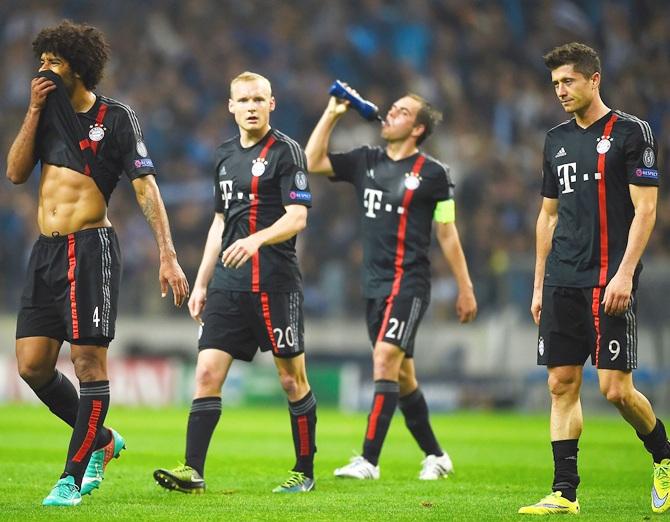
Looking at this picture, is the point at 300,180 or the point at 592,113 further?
the point at 300,180

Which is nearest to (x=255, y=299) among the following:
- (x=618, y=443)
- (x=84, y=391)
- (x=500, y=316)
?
(x=84, y=391)

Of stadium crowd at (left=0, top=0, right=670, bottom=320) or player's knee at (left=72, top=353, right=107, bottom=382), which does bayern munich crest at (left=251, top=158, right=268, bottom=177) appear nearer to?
player's knee at (left=72, top=353, right=107, bottom=382)

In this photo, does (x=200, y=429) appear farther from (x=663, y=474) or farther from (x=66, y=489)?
(x=663, y=474)

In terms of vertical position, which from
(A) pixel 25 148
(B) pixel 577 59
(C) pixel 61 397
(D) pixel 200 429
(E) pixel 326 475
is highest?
(B) pixel 577 59

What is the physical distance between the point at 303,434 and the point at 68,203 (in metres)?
2.10

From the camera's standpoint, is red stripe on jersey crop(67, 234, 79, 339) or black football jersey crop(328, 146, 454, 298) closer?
red stripe on jersey crop(67, 234, 79, 339)

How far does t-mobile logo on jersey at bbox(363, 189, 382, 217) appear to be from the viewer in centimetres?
888

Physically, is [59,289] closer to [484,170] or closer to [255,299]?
[255,299]

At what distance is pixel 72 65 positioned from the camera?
21.2 ft

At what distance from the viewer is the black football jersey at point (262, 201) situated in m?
7.41

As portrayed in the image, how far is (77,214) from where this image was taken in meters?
6.48

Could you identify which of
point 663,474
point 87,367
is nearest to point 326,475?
point 87,367

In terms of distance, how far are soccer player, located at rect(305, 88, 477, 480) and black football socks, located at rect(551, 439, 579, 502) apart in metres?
2.19

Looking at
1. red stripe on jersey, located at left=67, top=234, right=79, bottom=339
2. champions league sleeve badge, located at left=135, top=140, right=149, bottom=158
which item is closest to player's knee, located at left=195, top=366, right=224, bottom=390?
red stripe on jersey, located at left=67, top=234, right=79, bottom=339
